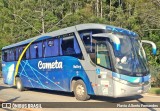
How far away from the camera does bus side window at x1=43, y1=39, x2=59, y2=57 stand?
1750 centimetres

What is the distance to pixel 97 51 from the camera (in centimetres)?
1445

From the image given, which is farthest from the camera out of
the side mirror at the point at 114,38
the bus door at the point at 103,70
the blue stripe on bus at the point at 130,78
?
the bus door at the point at 103,70

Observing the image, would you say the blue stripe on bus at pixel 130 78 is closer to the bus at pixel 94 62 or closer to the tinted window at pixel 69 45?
the bus at pixel 94 62

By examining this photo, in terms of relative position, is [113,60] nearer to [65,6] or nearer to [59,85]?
[59,85]

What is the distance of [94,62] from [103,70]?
67 cm

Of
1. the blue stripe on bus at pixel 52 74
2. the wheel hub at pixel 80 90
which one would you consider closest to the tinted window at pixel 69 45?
the blue stripe on bus at pixel 52 74

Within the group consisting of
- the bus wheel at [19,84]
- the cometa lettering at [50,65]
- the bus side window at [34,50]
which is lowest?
the bus wheel at [19,84]

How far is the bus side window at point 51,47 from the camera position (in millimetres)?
17500

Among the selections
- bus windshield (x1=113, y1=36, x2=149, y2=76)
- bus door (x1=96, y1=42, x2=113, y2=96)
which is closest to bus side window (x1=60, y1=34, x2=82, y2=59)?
bus door (x1=96, y1=42, x2=113, y2=96)

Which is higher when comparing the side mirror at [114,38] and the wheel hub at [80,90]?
the side mirror at [114,38]

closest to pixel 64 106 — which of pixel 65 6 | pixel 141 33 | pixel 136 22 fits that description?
pixel 141 33

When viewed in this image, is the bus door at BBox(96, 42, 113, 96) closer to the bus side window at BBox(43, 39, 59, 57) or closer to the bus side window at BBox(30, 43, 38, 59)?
the bus side window at BBox(43, 39, 59, 57)

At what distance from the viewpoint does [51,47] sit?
18.0 m

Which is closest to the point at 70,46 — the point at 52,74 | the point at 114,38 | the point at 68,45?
the point at 68,45
